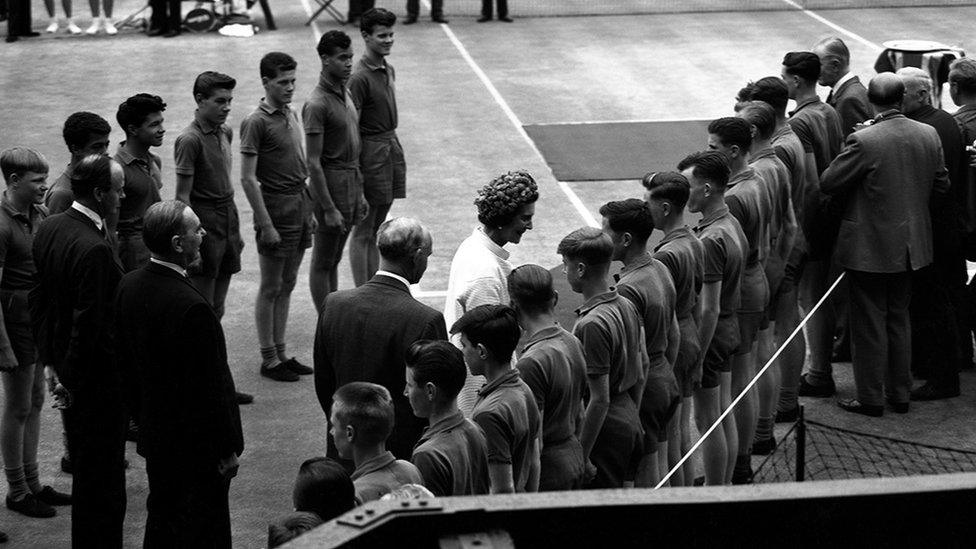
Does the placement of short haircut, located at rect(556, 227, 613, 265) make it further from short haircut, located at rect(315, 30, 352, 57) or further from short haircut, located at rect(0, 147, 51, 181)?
short haircut, located at rect(315, 30, 352, 57)

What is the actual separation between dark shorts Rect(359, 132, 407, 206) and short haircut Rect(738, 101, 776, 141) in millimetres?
3040

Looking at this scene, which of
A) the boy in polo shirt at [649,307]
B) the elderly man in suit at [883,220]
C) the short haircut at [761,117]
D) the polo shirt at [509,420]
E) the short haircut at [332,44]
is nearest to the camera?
the polo shirt at [509,420]

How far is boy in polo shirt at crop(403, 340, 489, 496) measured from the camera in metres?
5.03

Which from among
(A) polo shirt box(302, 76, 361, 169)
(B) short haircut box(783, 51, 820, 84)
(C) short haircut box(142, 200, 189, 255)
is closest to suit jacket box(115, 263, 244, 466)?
(C) short haircut box(142, 200, 189, 255)

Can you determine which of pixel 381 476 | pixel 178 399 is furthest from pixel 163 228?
pixel 381 476

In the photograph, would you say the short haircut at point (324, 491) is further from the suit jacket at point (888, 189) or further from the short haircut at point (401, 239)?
the suit jacket at point (888, 189)

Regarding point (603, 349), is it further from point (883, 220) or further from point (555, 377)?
point (883, 220)

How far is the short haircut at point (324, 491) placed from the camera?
4500mm

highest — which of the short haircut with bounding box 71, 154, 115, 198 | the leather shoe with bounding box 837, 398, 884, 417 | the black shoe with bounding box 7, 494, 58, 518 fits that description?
the short haircut with bounding box 71, 154, 115, 198

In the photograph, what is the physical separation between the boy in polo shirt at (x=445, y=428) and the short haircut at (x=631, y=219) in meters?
1.68

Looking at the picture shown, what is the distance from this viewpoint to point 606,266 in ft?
20.5

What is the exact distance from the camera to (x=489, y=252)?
6.52 meters

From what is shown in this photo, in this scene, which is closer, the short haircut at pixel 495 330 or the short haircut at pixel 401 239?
the short haircut at pixel 495 330

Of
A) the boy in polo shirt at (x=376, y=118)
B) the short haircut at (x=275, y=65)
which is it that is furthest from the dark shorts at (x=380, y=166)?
the short haircut at (x=275, y=65)
